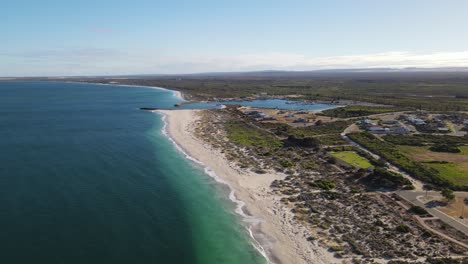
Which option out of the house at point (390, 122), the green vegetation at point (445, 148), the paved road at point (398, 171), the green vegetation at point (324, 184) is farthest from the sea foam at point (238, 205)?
the house at point (390, 122)

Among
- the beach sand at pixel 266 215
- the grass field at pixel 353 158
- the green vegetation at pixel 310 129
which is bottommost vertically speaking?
the beach sand at pixel 266 215

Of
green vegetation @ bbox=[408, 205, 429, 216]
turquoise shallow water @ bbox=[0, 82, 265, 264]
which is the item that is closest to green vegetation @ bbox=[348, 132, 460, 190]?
green vegetation @ bbox=[408, 205, 429, 216]

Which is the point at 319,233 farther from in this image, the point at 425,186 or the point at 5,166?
the point at 5,166

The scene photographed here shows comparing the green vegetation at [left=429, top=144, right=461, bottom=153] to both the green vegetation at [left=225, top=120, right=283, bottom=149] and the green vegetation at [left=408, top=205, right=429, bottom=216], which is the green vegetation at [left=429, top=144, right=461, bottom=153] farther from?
the green vegetation at [left=408, top=205, right=429, bottom=216]

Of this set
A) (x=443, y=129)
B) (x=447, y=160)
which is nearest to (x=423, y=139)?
(x=443, y=129)

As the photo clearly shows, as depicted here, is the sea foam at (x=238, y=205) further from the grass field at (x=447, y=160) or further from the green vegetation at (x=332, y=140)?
the grass field at (x=447, y=160)

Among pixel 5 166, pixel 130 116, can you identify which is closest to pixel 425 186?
pixel 5 166

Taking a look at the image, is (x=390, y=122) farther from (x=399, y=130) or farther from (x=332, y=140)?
(x=332, y=140)
